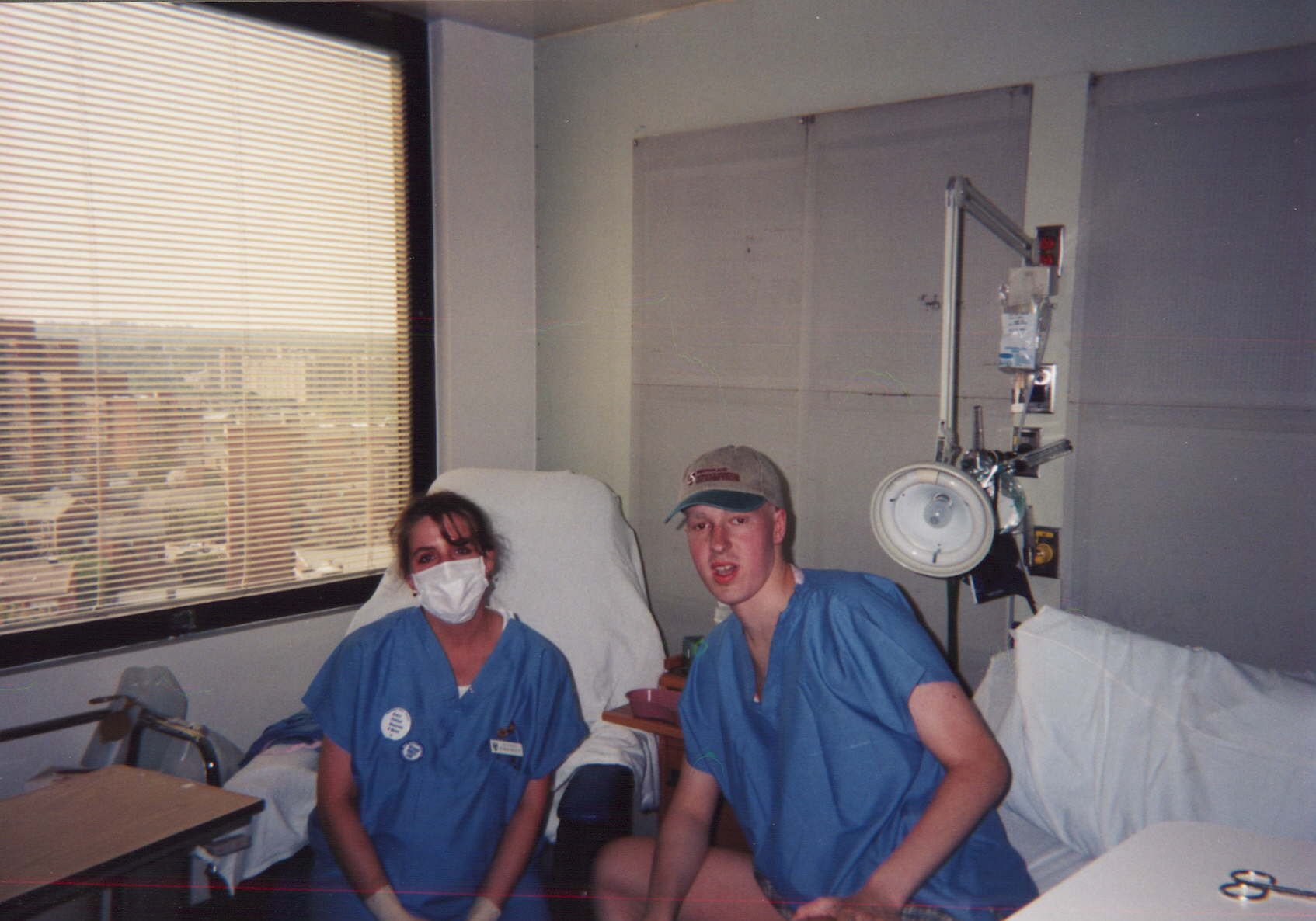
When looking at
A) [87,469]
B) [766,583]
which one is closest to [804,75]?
[766,583]

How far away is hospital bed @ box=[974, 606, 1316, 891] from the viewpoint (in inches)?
61.9

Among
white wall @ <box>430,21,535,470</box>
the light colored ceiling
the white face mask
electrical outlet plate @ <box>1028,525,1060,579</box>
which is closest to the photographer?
the white face mask

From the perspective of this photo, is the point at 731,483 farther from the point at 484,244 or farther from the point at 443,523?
the point at 484,244

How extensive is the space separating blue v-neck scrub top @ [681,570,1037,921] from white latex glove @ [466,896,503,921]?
0.53 meters

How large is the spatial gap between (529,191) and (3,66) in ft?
5.20

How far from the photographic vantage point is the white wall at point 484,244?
3219mm

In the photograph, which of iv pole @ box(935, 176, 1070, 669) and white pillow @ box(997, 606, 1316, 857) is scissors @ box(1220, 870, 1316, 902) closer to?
white pillow @ box(997, 606, 1316, 857)

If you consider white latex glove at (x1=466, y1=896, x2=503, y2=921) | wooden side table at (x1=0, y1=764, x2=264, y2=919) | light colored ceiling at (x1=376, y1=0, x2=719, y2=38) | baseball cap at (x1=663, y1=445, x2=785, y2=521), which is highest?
light colored ceiling at (x1=376, y1=0, x2=719, y2=38)

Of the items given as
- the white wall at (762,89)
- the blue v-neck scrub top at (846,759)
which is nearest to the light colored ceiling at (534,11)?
the white wall at (762,89)

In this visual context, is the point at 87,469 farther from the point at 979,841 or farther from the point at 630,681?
the point at 979,841

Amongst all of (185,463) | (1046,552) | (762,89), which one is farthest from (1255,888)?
(185,463)

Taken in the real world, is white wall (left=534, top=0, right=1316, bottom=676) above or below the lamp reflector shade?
above

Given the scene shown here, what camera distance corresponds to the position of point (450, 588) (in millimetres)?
2000

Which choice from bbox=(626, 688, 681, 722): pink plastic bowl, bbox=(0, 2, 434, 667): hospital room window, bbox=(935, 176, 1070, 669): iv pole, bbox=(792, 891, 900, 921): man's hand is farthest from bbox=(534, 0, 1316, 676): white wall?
bbox=(792, 891, 900, 921): man's hand
